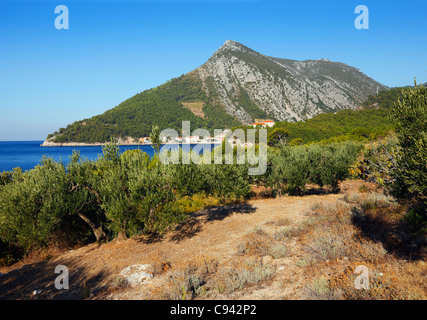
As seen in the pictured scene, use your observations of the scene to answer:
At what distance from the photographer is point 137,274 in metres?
10.6

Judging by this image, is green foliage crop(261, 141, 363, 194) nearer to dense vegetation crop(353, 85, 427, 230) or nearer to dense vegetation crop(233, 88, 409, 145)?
dense vegetation crop(353, 85, 427, 230)

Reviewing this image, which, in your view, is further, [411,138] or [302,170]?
[302,170]

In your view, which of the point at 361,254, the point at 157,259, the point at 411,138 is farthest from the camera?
the point at 157,259

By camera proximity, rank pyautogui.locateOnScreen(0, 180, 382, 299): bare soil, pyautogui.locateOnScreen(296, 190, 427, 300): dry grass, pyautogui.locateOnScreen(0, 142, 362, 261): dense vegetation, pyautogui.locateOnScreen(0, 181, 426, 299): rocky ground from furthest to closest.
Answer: pyautogui.locateOnScreen(0, 142, 362, 261): dense vegetation
pyautogui.locateOnScreen(0, 180, 382, 299): bare soil
pyautogui.locateOnScreen(0, 181, 426, 299): rocky ground
pyautogui.locateOnScreen(296, 190, 427, 300): dry grass

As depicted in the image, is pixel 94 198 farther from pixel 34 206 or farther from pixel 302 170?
pixel 302 170

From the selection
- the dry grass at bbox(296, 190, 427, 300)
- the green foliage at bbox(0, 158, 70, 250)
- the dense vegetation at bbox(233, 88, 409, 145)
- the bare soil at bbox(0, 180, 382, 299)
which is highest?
the dense vegetation at bbox(233, 88, 409, 145)

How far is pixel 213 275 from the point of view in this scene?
1014 cm

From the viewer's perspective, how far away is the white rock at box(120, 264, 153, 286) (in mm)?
10125

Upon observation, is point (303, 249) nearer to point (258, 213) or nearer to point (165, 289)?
point (165, 289)

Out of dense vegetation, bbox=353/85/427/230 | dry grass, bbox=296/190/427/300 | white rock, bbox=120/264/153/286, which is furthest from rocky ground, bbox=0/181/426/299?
dense vegetation, bbox=353/85/427/230

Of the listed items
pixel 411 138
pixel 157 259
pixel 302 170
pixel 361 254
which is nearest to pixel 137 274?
pixel 157 259

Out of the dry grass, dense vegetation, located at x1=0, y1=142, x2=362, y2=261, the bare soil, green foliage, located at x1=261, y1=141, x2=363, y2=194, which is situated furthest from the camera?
green foliage, located at x1=261, y1=141, x2=363, y2=194
